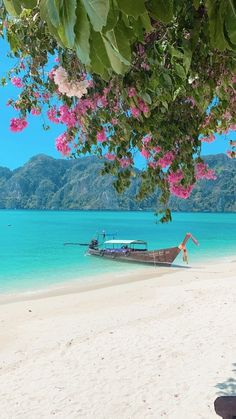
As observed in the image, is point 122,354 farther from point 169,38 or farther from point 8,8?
point 8,8

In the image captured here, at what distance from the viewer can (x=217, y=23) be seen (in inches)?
48.9

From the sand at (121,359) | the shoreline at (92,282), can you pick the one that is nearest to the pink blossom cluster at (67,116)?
the sand at (121,359)

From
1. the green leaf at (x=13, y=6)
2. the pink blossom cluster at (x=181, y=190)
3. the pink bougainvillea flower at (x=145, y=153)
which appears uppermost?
the pink bougainvillea flower at (x=145, y=153)

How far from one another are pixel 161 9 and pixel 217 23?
20 centimetres

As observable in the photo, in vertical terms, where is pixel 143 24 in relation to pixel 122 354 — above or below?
above

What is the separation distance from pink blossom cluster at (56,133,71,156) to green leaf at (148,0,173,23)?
2371 millimetres

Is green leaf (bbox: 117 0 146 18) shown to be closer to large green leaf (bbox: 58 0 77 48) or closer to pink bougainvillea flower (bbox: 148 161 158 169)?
large green leaf (bbox: 58 0 77 48)

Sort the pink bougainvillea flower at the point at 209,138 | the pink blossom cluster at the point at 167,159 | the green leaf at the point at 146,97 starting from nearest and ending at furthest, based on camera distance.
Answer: the green leaf at the point at 146,97, the pink blossom cluster at the point at 167,159, the pink bougainvillea flower at the point at 209,138

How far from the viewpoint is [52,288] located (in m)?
20.2

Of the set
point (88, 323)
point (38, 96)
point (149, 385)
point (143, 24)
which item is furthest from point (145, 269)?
point (143, 24)

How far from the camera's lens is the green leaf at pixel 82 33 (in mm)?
757

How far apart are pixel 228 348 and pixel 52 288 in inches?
552

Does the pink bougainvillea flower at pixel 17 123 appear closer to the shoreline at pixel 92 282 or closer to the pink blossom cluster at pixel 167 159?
the pink blossom cluster at pixel 167 159

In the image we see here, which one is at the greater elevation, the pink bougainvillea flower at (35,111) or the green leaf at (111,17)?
the pink bougainvillea flower at (35,111)
